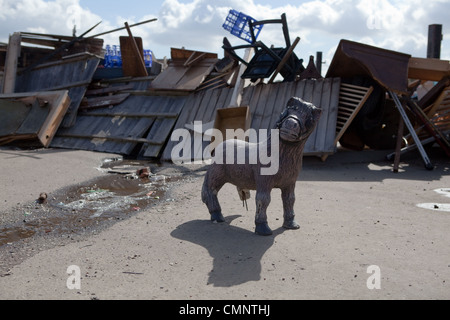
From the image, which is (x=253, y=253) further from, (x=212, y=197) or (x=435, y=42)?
(x=435, y=42)

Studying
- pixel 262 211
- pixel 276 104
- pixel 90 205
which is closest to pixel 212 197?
pixel 262 211

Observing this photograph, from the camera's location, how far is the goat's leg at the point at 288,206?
→ 5.00m

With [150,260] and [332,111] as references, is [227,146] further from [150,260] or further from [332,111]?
[332,111]

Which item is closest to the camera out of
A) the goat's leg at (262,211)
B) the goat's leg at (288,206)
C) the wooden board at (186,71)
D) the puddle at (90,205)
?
the goat's leg at (262,211)

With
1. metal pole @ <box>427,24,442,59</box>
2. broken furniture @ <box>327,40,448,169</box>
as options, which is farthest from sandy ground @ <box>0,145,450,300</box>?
metal pole @ <box>427,24,442,59</box>

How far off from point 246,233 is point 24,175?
16.6ft

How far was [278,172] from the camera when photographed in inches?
183

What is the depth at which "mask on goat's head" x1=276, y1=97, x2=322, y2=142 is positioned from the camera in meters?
4.29

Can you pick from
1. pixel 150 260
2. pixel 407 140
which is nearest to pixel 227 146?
pixel 150 260

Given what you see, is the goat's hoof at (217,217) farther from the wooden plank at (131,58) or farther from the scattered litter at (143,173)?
the wooden plank at (131,58)

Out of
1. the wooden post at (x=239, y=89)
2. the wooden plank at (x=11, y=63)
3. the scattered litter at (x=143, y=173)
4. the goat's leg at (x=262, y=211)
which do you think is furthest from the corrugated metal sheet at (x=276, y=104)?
the wooden plank at (x=11, y=63)

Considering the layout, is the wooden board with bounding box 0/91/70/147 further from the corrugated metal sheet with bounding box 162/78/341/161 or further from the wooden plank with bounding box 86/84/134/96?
the corrugated metal sheet with bounding box 162/78/341/161

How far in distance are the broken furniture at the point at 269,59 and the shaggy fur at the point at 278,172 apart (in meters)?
5.80

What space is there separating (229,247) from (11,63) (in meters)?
13.1
